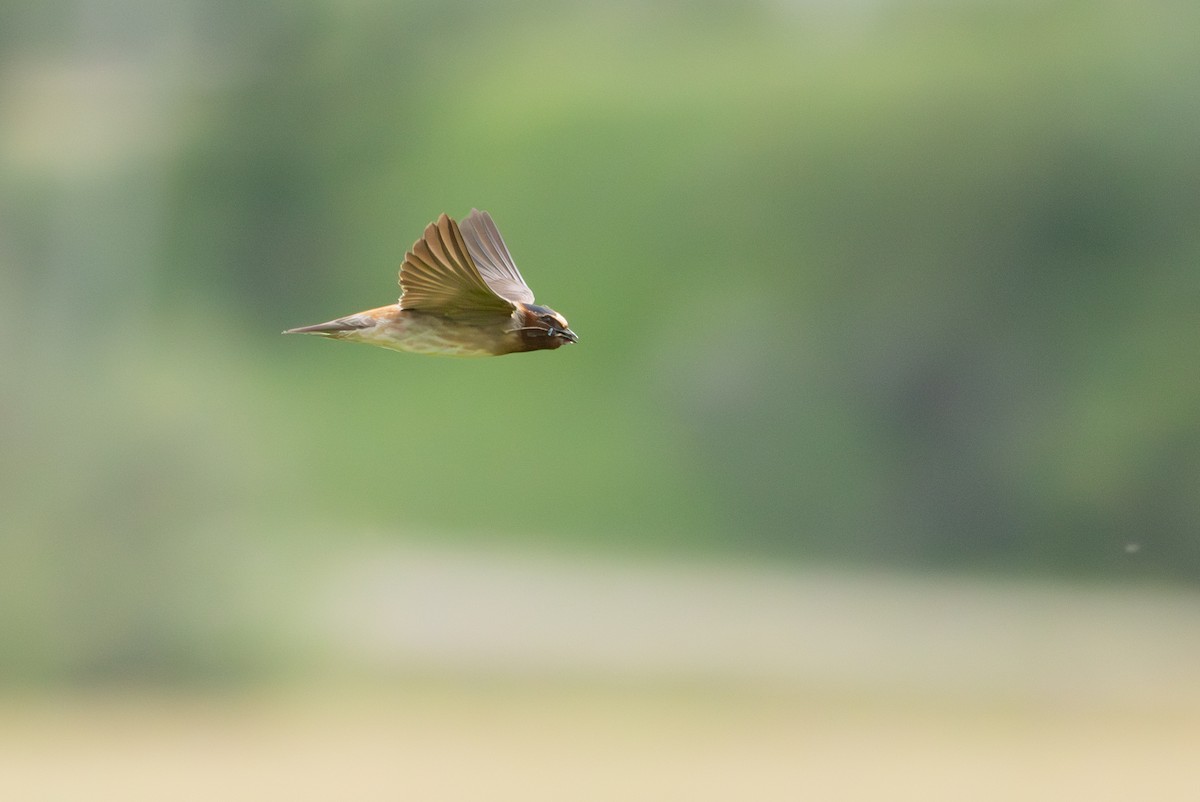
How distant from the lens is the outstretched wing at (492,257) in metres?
Result: 1.42

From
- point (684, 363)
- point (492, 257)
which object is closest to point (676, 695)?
point (684, 363)

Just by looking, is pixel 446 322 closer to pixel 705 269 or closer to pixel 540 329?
pixel 540 329

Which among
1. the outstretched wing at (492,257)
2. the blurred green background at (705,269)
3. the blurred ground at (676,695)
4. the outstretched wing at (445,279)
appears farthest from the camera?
the blurred green background at (705,269)

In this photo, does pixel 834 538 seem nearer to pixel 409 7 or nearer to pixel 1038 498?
pixel 1038 498

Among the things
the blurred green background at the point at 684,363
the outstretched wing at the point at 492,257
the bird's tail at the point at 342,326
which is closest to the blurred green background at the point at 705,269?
the blurred green background at the point at 684,363

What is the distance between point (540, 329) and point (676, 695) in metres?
7.42

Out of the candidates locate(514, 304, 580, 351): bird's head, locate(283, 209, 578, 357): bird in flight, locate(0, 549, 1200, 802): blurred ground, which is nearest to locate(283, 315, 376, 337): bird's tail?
locate(283, 209, 578, 357): bird in flight

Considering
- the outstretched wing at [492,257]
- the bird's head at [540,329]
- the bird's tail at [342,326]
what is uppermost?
the outstretched wing at [492,257]

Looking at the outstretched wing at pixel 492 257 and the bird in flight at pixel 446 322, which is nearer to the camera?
the bird in flight at pixel 446 322

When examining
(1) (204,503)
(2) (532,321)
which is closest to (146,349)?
(1) (204,503)

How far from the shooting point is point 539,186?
9.53 m

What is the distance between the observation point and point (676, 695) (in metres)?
8.42

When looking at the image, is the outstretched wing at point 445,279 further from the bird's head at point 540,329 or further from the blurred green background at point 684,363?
the blurred green background at point 684,363

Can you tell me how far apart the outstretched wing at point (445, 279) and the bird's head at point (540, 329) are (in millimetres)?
20
